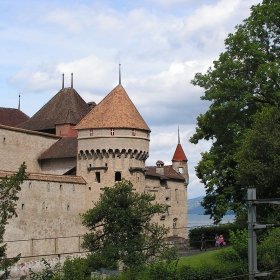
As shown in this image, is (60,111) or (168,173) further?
(168,173)

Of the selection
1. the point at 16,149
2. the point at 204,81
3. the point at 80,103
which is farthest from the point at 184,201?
the point at 204,81

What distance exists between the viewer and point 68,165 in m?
44.8

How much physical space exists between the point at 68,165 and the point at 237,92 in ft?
50.3

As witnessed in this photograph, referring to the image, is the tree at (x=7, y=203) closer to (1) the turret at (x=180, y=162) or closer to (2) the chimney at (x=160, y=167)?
(2) the chimney at (x=160, y=167)

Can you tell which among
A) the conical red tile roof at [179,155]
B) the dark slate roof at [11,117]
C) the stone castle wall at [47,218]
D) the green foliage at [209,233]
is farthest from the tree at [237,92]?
the conical red tile roof at [179,155]

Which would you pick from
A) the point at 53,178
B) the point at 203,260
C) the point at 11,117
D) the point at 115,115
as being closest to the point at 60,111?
the point at 11,117

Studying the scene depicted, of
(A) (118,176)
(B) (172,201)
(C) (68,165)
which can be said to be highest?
(C) (68,165)

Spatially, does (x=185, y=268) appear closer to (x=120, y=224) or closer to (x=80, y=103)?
(x=120, y=224)

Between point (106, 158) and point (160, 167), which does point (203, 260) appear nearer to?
point (106, 158)

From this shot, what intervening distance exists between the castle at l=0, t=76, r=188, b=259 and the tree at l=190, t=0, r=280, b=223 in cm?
823

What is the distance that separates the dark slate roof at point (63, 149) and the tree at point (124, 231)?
1162cm

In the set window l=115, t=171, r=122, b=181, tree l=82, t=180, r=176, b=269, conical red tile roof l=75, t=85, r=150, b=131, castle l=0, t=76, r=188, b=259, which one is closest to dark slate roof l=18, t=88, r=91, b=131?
castle l=0, t=76, r=188, b=259

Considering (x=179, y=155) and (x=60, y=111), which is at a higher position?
(x=60, y=111)

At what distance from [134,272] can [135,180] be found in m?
16.4
